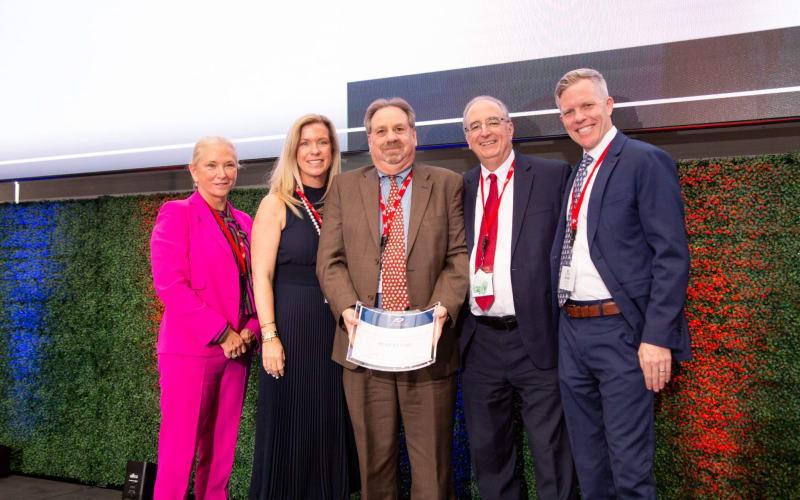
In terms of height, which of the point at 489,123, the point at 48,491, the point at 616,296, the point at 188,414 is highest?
the point at 489,123

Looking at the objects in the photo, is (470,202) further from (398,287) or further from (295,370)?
(295,370)

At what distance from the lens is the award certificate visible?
5.37ft

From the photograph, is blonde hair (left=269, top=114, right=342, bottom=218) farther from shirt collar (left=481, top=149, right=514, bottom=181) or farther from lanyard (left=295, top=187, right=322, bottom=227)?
shirt collar (left=481, top=149, right=514, bottom=181)

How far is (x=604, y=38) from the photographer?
2.32 m

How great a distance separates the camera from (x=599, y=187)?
5.58 feet

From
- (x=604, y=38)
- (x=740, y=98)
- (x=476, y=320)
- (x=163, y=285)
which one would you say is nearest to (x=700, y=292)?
(x=740, y=98)

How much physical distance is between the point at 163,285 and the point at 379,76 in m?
1.51

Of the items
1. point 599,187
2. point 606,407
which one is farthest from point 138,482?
point 599,187

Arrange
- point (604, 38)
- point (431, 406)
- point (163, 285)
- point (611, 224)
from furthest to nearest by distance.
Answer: point (604, 38) < point (163, 285) < point (431, 406) < point (611, 224)

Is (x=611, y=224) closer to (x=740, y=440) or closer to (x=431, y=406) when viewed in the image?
(x=431, y=406)

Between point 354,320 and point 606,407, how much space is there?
0.87 m

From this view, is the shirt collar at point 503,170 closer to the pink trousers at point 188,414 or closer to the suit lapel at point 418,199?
the suit lapel at point 418,199

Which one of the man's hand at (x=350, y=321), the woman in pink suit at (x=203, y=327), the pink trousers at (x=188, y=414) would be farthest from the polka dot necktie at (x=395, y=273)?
the pink trousers at (x=188, y=414)

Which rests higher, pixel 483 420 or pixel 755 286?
pixel 755 286
